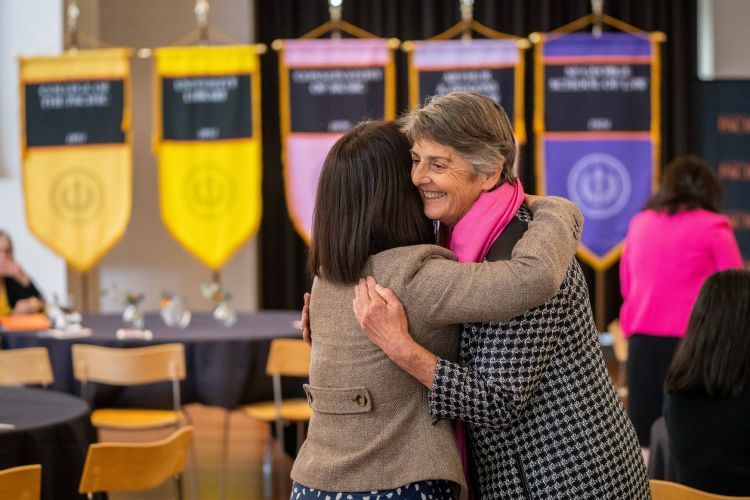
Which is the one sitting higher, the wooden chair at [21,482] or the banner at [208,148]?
the banner at [208,148]

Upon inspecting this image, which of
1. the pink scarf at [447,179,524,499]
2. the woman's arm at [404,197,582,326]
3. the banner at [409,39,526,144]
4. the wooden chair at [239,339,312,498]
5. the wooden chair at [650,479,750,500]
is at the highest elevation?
the banner at [409,39,526,144]

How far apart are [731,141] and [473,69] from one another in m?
1.87

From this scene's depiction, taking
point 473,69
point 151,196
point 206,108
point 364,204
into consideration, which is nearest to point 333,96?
point 206,108

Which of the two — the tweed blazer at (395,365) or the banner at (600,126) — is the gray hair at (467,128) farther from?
the banner at (600,126)

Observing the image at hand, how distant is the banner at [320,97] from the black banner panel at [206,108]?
11.8 inches

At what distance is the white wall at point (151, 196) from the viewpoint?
8672mm

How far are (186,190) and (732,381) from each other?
17.5 ft

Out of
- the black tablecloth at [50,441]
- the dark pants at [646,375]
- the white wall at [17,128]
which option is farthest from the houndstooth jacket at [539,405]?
the white wall at [17,128]

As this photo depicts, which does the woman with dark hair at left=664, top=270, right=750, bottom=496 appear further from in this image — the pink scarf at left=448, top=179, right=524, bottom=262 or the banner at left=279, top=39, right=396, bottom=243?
the banner at left=279, top=39, right=396, bottom=243

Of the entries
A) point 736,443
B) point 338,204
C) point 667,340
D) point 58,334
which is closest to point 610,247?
point 667,340

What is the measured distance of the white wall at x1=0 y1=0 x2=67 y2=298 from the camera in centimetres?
777

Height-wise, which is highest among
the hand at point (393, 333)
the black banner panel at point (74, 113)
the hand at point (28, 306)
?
the black banner panel at point (74, 113)

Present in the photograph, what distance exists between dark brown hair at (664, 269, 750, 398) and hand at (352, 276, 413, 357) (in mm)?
1246

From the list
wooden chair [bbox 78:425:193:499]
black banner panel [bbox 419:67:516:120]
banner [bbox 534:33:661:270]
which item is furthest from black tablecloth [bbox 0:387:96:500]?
banner [bbox 534:33:661:270]
